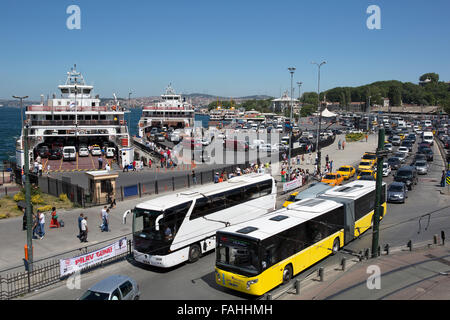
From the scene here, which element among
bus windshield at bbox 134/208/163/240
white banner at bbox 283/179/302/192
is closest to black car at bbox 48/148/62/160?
white banner at bbox 283/179/302/192

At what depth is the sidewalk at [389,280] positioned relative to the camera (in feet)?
34.8

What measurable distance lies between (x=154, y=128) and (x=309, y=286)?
69.4 m

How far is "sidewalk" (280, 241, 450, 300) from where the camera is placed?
34.8 feet

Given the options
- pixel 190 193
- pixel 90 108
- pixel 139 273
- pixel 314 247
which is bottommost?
pixel 139 273

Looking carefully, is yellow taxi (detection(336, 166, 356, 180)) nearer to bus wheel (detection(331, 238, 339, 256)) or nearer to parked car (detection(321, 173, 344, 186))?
parked car (detection(321, 173, 344, 186))

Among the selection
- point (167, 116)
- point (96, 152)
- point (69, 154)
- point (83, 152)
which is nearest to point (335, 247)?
point (69, 154)

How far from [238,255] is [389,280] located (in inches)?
190

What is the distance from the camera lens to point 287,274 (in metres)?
12.0

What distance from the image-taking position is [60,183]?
84.5 ft

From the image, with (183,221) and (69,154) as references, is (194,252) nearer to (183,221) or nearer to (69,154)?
(183,221)

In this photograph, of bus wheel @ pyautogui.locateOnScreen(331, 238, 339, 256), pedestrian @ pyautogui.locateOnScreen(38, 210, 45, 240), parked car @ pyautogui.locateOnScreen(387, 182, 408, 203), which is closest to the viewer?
bus wheel @ pyautogui.locateOnScreen(331, 238, 339, 256)

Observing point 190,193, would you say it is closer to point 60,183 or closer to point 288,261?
point 288,261

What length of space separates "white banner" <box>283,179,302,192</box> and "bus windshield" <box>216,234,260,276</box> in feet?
55.7

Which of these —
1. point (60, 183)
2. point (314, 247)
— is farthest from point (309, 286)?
point (60, 183)
